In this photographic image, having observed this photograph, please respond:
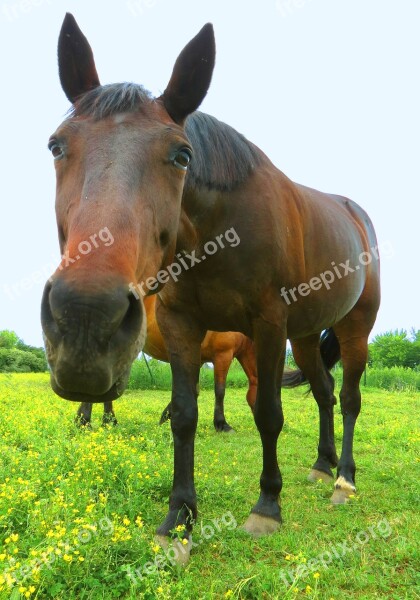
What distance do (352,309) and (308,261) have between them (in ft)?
5.14

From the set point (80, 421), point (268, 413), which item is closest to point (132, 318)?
point (268, 413)

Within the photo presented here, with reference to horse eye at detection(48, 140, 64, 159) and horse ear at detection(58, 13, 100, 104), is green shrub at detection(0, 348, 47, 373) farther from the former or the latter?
horse eye at detection(48, 140, 64, 159)

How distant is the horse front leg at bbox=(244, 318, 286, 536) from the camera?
3209 millimetres

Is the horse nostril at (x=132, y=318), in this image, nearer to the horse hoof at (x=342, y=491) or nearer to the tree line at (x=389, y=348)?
the horse hoof at (x=342, y=491)

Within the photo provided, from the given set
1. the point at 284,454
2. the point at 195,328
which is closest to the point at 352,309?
the point at 284,454

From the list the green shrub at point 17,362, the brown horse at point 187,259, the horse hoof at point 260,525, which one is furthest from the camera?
the green shrub at point 17,362

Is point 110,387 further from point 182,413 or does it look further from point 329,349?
point 329,349

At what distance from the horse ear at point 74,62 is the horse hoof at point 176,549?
8.28 ft

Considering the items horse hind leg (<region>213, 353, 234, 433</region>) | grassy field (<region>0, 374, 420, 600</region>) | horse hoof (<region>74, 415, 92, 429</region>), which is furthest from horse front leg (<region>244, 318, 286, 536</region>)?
horse hind leg (<region>213, 353, 234, 433</region>)

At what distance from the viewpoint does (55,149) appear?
2387mm

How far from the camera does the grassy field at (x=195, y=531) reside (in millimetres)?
2260

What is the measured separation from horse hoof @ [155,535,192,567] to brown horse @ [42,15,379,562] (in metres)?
0.03

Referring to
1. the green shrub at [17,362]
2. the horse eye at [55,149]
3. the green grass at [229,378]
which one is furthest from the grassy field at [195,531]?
the green shrub at [17,362]

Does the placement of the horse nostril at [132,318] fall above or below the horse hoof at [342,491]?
above
